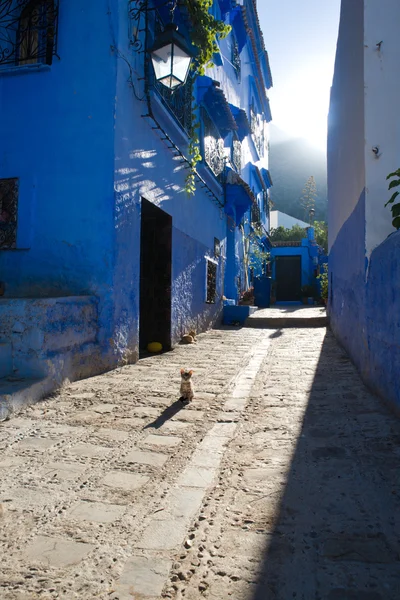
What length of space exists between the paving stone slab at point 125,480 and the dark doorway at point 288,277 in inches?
907

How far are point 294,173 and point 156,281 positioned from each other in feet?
227

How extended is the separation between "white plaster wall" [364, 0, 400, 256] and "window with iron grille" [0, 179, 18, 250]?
167 inches

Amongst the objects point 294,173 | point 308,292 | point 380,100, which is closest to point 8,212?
point 380,100

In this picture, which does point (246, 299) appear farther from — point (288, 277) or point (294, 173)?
point (294, 173)

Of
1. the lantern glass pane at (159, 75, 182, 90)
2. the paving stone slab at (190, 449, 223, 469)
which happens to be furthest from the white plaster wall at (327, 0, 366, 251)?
the paving stone slab at (190, 449, 223, 469)

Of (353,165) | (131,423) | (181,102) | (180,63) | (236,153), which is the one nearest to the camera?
(131,423)

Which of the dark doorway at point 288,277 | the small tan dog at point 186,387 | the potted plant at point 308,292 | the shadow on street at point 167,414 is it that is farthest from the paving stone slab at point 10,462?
the dark doorway at point 288,277

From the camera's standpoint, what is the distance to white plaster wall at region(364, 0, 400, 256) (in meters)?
4.02

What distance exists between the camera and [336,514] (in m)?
1.87

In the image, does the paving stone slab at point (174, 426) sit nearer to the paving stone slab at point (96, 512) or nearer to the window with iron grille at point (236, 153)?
the paving stone slab at point (96, 512)

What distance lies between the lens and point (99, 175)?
4.98 metres

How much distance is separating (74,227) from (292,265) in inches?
836

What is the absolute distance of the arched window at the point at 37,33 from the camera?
5258 millimetres

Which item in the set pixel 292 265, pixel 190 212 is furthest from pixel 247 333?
pixel 292 265
